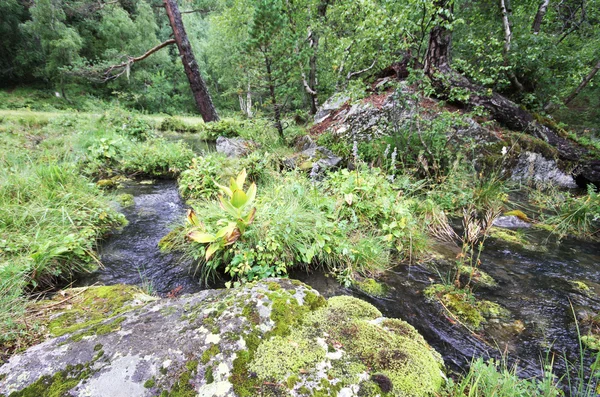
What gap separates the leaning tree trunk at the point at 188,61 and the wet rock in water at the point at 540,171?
391 inches

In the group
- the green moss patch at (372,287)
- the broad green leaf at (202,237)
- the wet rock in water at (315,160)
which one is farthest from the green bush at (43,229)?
the wet rock in water at (315,160)

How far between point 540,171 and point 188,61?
36.3 ft

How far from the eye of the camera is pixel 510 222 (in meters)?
4.32

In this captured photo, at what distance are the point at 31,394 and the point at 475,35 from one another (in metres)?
13.8

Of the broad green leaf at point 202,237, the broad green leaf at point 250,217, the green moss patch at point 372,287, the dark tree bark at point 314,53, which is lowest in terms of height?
the green moss patch at point 372,287

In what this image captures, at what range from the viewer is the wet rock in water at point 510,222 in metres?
Result: 4.23

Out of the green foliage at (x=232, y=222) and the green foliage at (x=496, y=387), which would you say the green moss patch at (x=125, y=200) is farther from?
the green foliage at (x=496, y=387)

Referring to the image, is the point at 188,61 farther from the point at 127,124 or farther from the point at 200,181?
the point at 200,181

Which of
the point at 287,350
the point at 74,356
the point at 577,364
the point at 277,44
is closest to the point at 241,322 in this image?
the point at 287,350

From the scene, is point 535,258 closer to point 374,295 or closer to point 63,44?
point 374,295

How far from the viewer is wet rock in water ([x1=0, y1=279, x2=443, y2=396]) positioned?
1.07 m

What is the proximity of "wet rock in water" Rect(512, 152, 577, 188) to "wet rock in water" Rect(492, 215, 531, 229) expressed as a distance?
2443mm

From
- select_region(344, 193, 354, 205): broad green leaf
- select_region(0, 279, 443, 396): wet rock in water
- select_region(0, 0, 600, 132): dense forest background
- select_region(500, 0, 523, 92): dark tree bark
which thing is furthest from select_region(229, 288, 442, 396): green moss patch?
select_region(500, 0, 523, 92): dark tree bark

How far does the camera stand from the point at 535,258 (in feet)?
10.7
